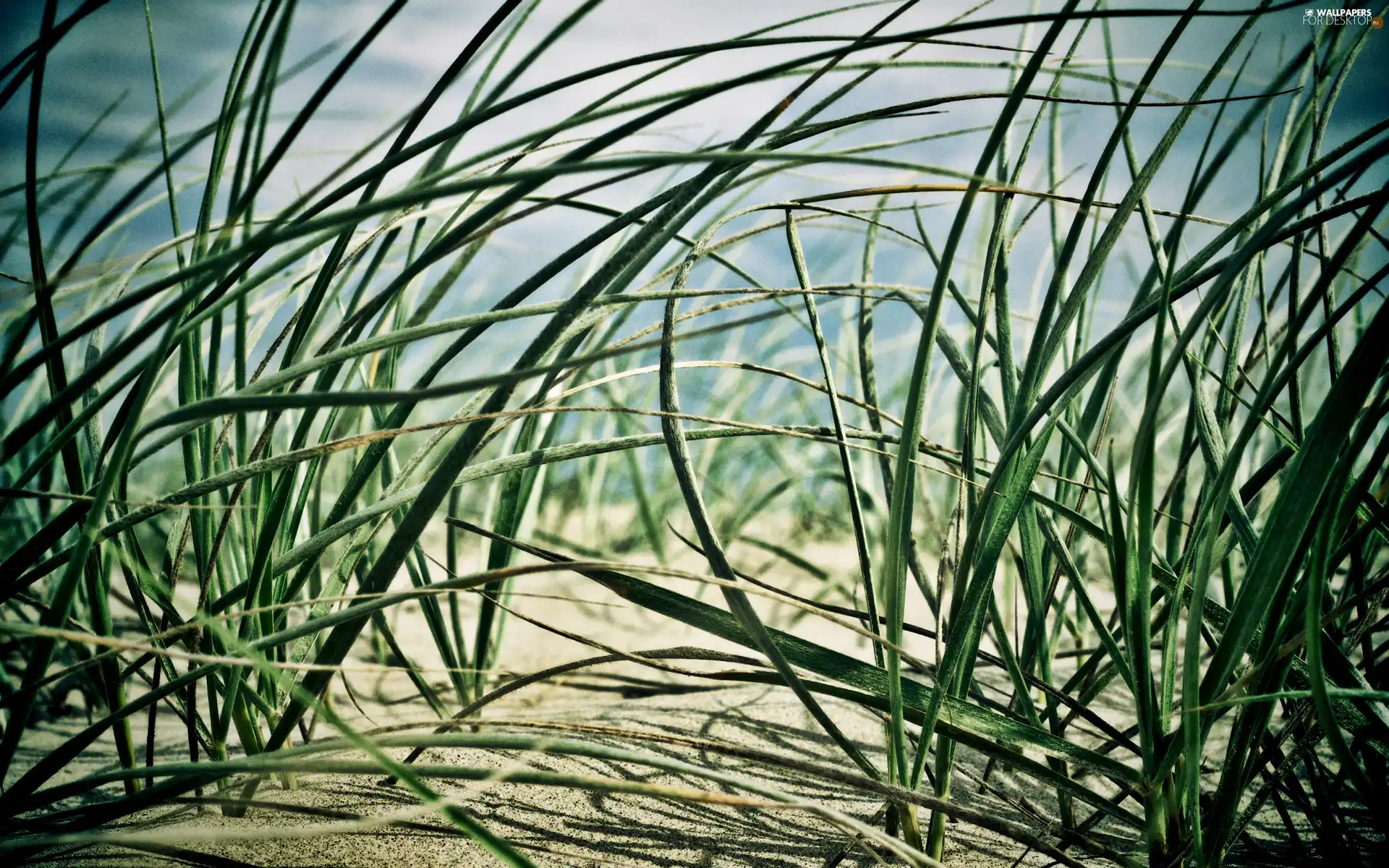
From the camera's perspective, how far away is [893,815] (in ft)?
1.84

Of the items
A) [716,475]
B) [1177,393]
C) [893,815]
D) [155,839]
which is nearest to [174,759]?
[155,839]

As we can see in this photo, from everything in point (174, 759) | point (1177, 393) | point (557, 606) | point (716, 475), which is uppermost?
point (1177, 393)

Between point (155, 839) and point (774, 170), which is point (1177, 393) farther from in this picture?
point (155, 839)

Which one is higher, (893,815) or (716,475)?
(716,475)

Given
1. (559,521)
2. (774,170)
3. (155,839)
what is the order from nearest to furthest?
(155,839)
(774,170)
(559,521)

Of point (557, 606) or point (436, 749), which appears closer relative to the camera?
Answer: point (436, 749)

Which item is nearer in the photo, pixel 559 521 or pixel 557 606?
pixel 557 606

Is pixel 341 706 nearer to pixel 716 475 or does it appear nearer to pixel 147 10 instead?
pixel 147 10

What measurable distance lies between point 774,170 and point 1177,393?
6.80 feet

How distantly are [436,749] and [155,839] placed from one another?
414mm

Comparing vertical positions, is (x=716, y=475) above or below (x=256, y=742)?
above

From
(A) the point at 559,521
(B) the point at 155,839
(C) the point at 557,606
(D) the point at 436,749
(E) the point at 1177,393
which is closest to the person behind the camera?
(B) the point at 155,839

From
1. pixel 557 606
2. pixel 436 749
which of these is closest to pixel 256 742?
pixel 436 749

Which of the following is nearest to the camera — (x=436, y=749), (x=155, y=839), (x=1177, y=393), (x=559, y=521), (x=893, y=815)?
(x=155, y=839)
